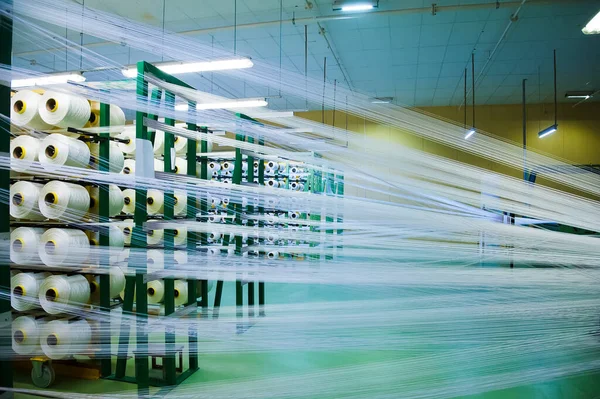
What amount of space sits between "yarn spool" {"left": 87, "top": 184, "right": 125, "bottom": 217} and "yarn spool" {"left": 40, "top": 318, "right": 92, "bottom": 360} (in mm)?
760

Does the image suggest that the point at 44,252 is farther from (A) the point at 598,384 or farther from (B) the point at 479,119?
(B) the point at 479,119

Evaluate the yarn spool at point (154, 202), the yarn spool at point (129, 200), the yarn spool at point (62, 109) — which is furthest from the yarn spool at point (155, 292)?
the yarn spool at point (62, 109)

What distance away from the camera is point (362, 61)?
24.4 feet

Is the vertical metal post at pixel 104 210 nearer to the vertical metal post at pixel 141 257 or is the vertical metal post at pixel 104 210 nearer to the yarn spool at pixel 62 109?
the yarn spool at pixel 62 109

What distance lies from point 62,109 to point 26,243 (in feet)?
2.98

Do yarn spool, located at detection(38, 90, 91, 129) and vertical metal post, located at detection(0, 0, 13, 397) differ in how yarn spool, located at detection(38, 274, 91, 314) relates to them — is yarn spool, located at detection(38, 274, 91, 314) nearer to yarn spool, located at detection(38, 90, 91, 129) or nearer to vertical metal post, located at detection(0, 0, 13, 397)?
yarn spool, located at detection(38, 90, 91, 129)

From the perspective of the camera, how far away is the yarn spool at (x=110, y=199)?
9.05 feet

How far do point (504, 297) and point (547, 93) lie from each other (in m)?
9.58

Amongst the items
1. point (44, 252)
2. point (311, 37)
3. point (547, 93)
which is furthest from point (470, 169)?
point (547, 93)

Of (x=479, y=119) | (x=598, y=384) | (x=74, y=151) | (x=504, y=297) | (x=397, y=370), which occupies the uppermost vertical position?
(x=479, y=119)

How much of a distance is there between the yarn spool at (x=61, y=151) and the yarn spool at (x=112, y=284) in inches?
29.7

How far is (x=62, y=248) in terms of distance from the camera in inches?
97.9

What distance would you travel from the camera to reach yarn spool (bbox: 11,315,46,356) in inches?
100

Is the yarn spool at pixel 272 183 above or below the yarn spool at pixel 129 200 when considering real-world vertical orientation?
above
